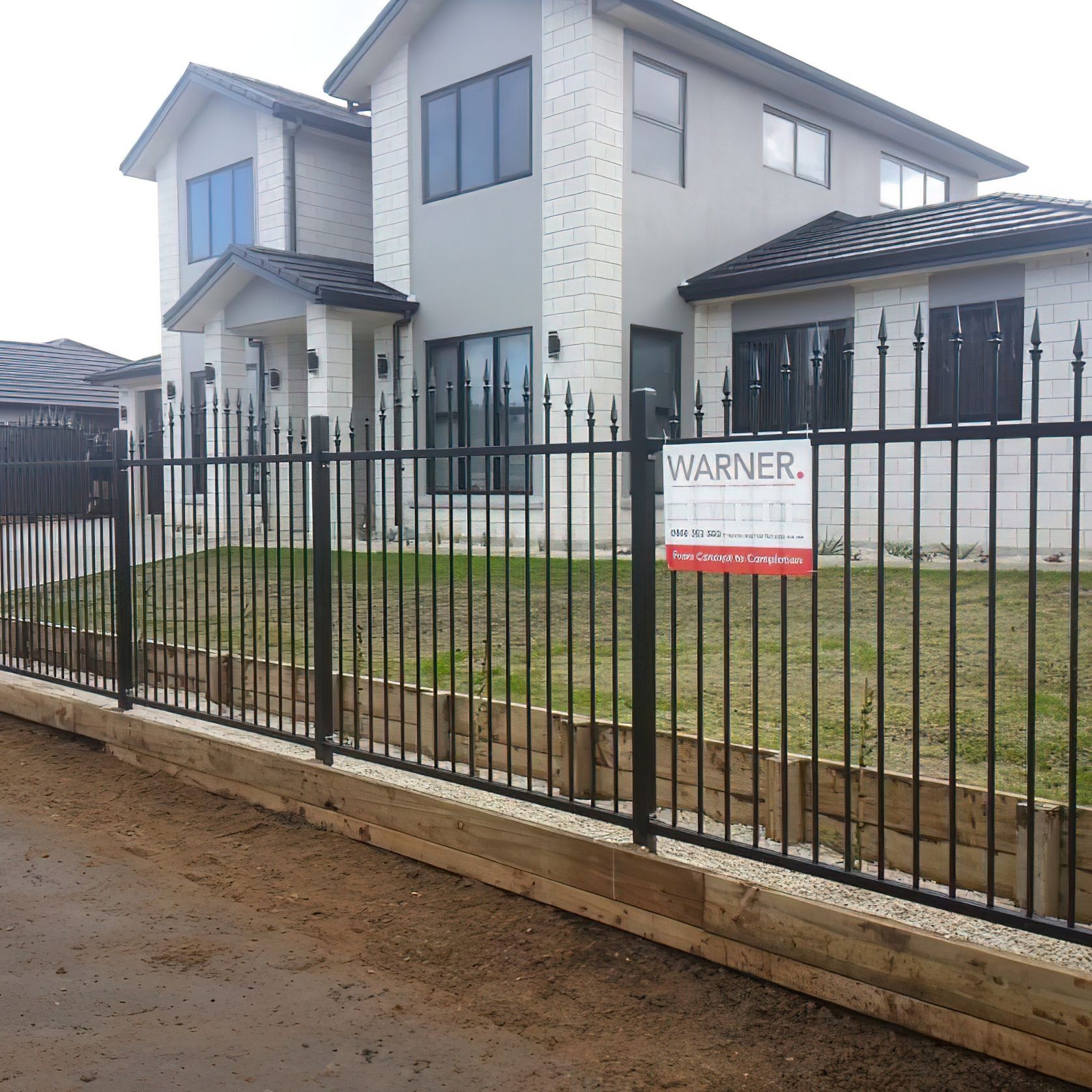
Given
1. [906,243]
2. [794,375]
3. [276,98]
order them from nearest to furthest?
[906,243], [794,375], [276,98]

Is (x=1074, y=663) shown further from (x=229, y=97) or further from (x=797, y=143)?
(x=229, y=97)

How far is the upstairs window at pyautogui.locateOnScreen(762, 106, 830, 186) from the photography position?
684 inches

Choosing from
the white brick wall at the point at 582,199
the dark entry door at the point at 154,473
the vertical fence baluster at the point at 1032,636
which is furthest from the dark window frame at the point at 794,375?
the vertical fence baluster at the point at 1032,636

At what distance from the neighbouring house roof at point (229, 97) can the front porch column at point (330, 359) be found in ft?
15.7

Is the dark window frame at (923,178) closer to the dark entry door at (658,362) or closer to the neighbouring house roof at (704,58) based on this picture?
the neighbouring house roof at (704,58)

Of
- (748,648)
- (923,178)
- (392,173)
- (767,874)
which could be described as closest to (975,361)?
(748,648)

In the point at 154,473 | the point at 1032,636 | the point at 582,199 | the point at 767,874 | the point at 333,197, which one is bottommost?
the point at 767,874

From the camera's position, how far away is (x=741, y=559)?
4.02 m

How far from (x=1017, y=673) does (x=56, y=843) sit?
18.9ft

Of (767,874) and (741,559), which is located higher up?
(741,559)

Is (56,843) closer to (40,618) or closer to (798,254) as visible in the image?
(40,618)

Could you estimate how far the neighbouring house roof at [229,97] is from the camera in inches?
738

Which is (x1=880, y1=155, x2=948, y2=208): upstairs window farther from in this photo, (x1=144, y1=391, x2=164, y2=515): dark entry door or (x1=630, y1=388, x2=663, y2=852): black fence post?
(x1=630, y1=388, x2=663, y2=852): black fence post

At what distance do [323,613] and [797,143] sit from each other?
14.9m
